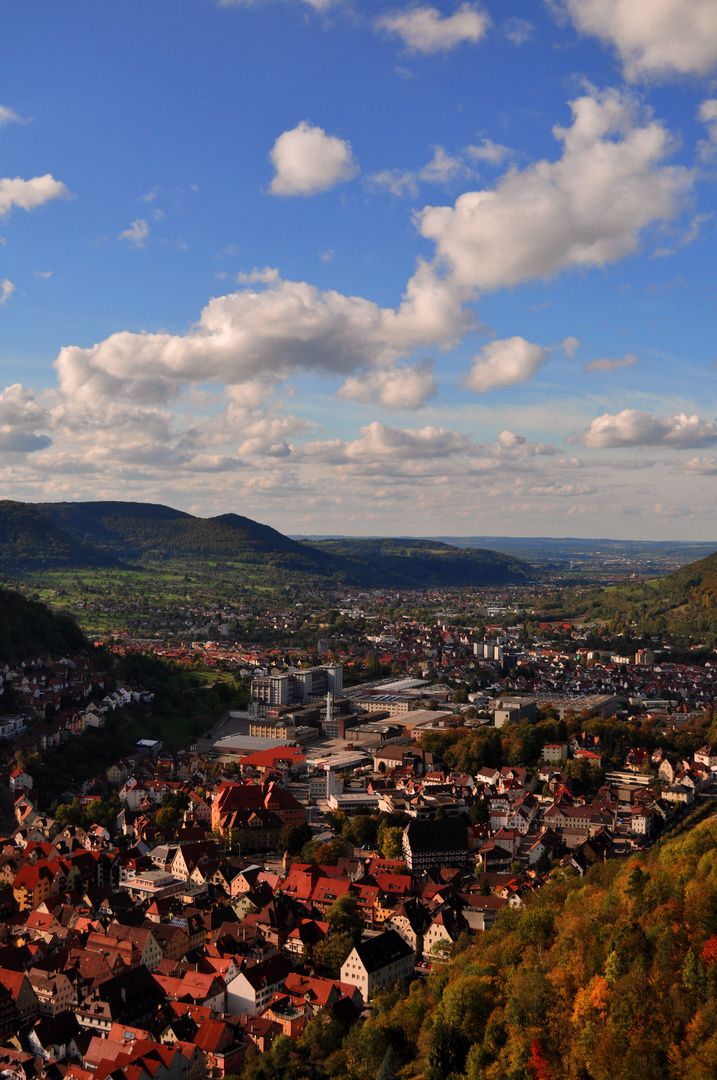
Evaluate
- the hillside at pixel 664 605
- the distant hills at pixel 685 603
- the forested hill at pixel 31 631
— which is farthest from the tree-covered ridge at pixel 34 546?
the distant hills at pixel 685 603

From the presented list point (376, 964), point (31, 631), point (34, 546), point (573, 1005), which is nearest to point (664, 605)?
point (31, 631)

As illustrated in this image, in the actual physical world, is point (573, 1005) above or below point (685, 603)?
below

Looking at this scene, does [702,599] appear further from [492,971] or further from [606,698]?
[492,971]

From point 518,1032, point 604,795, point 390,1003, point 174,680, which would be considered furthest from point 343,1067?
point 174,680

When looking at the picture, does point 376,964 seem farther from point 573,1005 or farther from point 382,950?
point 573,1005

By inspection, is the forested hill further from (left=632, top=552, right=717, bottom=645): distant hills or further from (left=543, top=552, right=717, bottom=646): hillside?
(left=632, top=552, right=717, bottom=645): distant hills

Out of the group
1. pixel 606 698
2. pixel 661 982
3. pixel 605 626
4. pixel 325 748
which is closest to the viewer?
pixel 661 982
